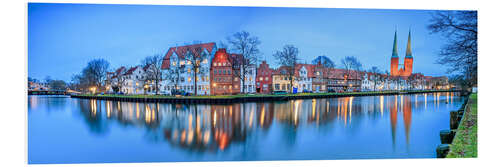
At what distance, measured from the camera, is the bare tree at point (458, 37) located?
671cm

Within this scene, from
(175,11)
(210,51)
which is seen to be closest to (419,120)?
(175,11)

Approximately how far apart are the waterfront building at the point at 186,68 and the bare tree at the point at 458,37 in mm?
16628

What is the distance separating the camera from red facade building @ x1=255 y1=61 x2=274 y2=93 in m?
28.9

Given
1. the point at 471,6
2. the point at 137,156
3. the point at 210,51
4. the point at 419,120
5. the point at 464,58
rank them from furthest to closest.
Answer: the point at 210,51 → the point at 419,120 → the point at 464,58 → the point at 471,6 → the point at 137,156

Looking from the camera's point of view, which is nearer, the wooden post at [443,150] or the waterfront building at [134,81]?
the wooden post at [443,150]

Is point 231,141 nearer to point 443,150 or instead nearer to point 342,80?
point 443,150

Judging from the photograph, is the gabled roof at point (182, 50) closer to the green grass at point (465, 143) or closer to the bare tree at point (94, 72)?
the bare tree at point (94, 72)

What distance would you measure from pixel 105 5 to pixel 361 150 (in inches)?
304

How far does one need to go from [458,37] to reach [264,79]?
22.6 metres

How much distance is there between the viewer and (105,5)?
611 cm

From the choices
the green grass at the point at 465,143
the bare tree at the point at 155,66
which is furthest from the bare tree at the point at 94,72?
the green grass at the point at 465,143

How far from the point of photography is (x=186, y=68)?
2381cm

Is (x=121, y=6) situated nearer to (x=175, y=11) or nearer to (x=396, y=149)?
(x=175, y=11)

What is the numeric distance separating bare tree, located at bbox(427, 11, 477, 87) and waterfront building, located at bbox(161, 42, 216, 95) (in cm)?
1663
